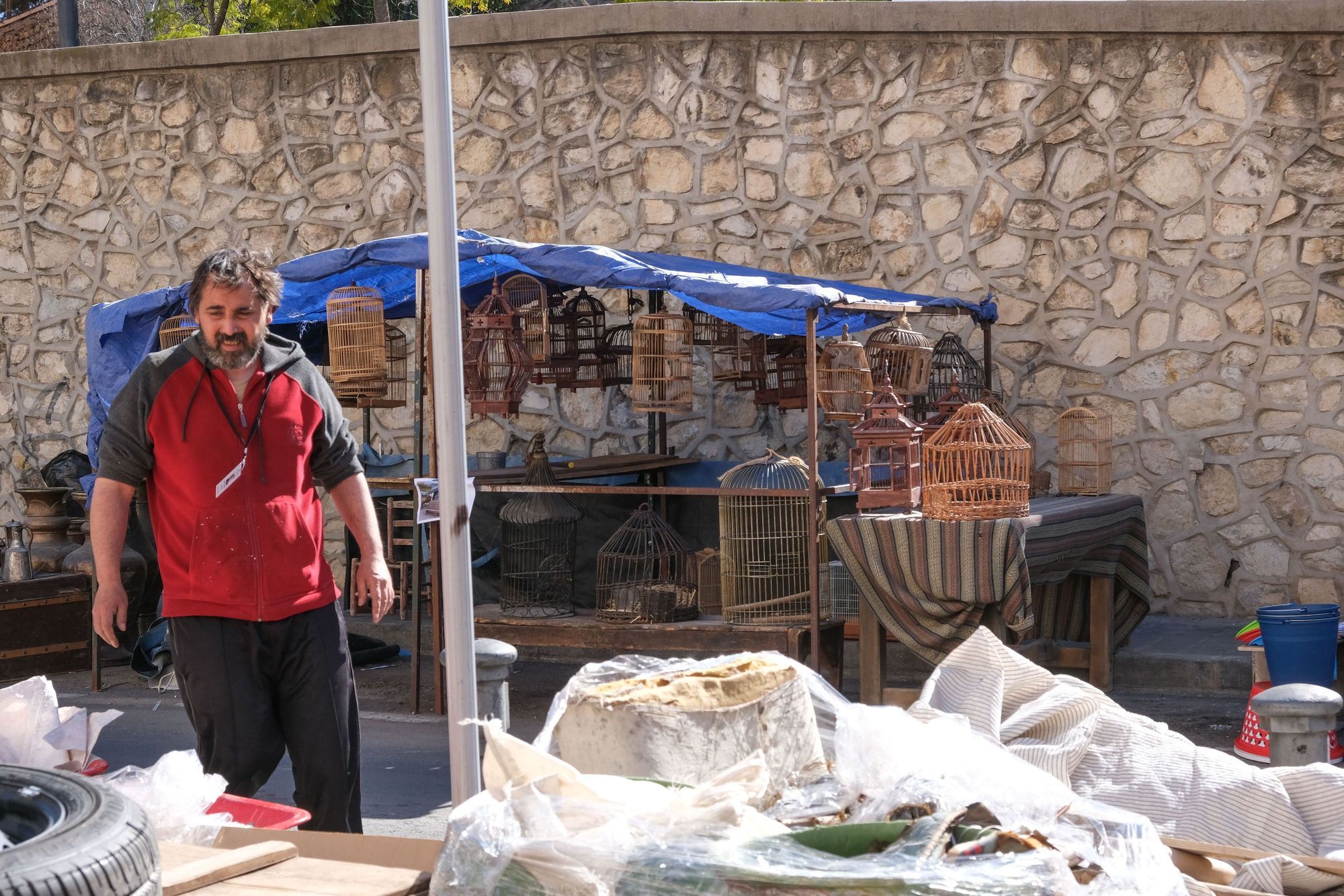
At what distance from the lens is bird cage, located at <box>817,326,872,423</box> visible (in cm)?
692

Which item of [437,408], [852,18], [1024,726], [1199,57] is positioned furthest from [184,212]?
[1024,726]

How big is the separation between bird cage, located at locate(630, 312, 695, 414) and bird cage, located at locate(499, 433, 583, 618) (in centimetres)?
66

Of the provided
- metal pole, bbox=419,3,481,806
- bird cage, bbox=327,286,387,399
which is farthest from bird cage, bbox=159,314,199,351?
metal pole, bbox=419,3,481,806

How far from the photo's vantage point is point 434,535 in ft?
21.5

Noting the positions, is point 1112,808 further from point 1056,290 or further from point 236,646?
point 1056,290

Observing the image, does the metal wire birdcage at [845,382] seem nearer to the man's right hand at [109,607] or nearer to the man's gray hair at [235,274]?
the man's gray hair at [235,274]

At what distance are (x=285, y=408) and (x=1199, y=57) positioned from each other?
21.5 ft

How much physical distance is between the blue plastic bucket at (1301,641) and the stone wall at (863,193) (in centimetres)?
245

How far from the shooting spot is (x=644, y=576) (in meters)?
6.96

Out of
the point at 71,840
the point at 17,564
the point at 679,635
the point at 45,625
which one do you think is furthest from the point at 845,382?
the point at 71,840

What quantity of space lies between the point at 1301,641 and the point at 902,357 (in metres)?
2.52

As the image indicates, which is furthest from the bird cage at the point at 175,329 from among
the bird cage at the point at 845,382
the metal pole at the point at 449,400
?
the metal pole at the point at 449,400

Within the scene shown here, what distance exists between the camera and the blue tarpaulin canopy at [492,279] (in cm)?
642

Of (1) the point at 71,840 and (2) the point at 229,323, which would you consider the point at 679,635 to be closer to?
(2) the point at 229,323
